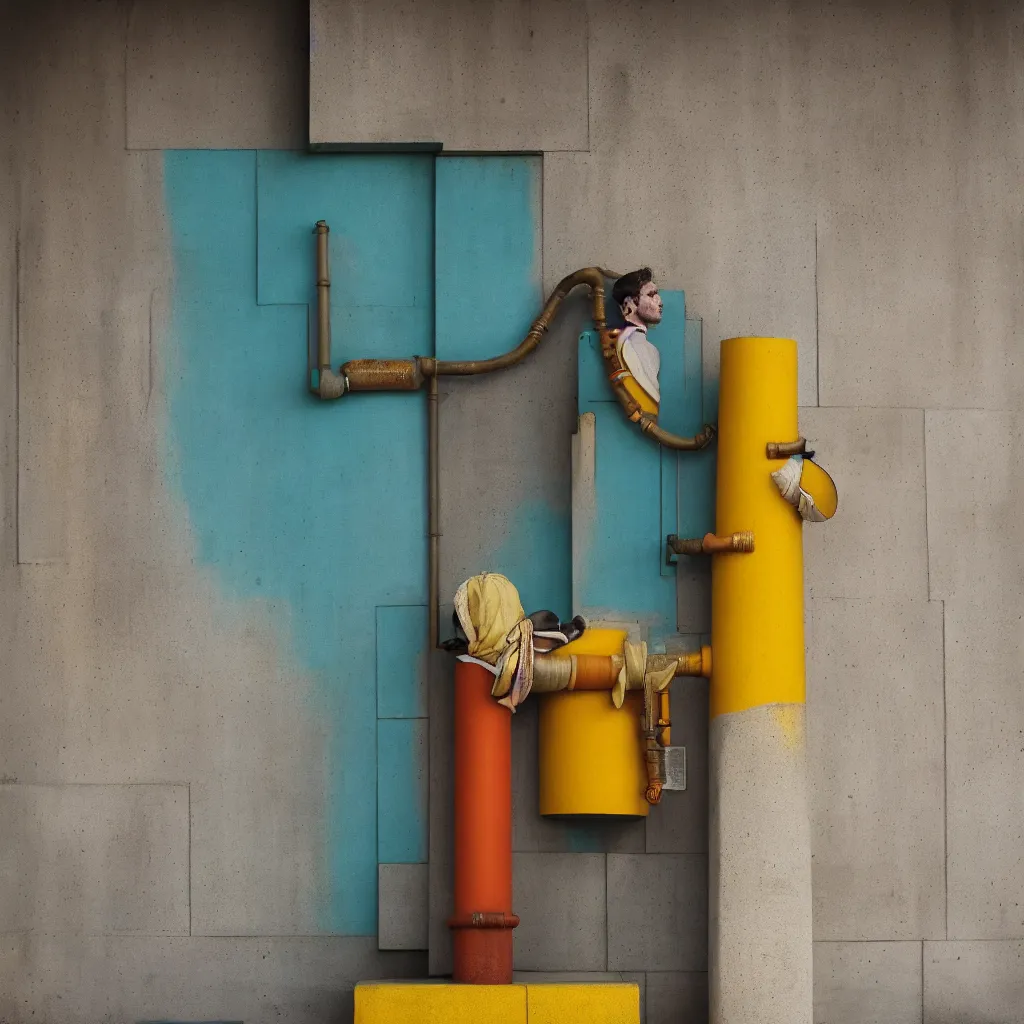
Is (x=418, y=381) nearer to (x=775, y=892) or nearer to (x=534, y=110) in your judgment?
(x=534, y=110)

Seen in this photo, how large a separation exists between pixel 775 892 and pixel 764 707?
1.87 ft

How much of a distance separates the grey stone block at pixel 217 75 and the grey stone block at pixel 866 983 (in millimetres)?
3253

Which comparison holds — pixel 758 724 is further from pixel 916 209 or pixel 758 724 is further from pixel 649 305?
pixel 916 209

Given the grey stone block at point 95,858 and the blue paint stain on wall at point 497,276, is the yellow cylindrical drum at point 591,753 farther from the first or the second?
the grey stone block at point 95,858

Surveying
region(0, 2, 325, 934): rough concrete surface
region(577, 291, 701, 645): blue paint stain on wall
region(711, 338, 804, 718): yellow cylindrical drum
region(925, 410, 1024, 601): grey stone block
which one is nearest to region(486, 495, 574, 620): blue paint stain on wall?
region(577, 291, 701, 645): blue paint stain on wall

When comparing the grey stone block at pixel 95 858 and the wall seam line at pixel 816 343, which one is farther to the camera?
the wall seam line at pixel 816 343

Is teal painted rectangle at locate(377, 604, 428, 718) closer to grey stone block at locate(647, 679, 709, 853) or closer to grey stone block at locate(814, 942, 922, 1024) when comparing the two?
grey stone block at locate(647, 679, 709, 853)

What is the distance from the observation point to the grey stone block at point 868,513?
6.09 m

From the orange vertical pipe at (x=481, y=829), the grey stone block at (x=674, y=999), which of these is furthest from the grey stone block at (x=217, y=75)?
the grey stone block at (x=674, y=999)

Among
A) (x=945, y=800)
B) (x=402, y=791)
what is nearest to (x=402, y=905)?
(x=402, y=791)

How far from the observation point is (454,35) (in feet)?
20.2

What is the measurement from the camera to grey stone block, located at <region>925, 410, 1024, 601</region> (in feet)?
20.0

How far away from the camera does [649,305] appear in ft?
19.6

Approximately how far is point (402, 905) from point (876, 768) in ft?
5.31
